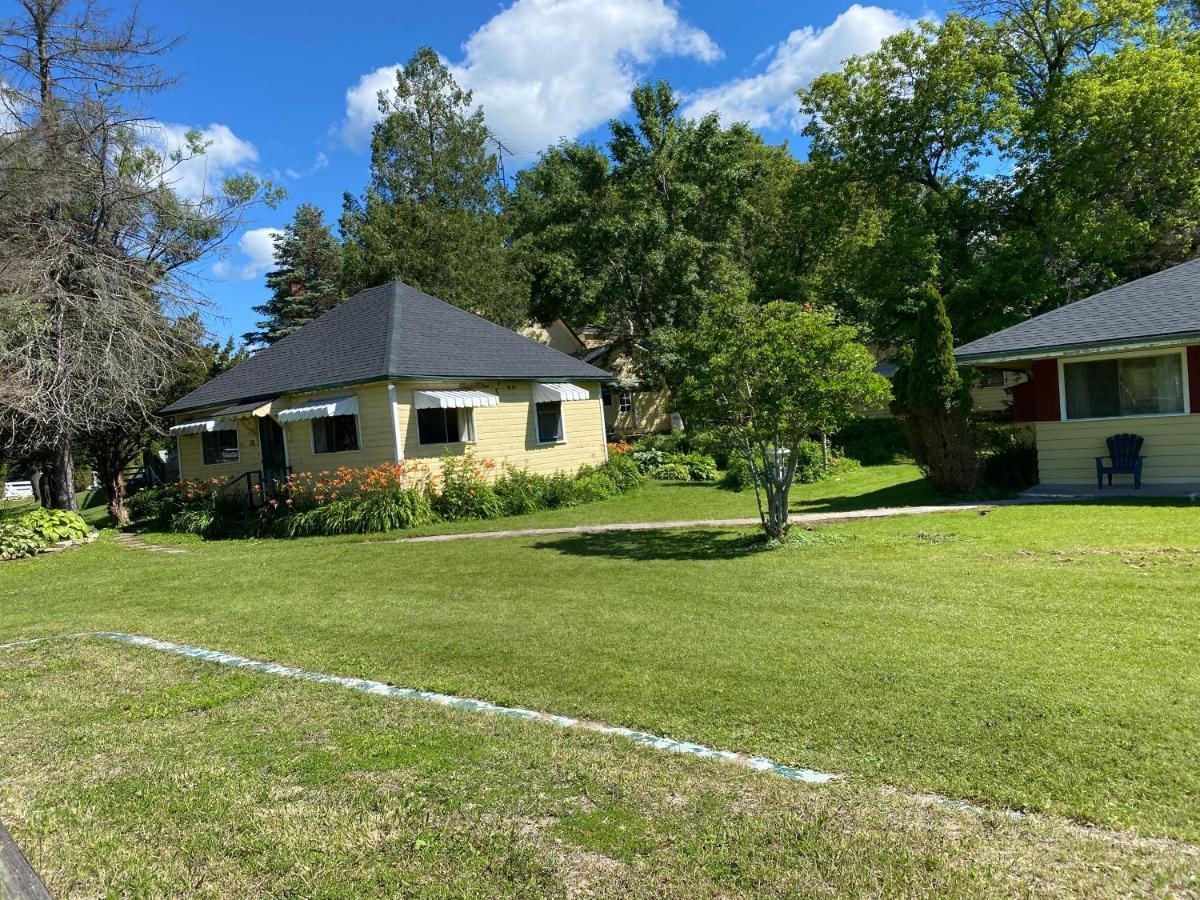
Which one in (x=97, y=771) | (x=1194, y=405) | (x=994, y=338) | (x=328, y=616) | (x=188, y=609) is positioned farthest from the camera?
(x=994, y=338)

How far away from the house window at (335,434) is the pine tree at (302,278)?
73.7 ft

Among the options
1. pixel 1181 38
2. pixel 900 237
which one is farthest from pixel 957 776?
pixel 1181 38

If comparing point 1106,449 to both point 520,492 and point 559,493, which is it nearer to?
point 559,493

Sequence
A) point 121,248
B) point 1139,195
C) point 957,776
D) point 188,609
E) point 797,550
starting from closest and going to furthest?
point 957,776
point 188,609
point 797,550
point 121,248
point 1139,195

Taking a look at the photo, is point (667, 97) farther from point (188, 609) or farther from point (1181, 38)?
point (188, 609)

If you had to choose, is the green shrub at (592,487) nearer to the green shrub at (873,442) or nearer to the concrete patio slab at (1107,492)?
the green shrub at (873,442)

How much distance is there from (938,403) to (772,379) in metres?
5.49

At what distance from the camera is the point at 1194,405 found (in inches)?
476

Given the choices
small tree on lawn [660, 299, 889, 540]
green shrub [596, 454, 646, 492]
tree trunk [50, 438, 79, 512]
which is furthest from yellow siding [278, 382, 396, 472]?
small tree on lawn [660, 299, 889, 540]

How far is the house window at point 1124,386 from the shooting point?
1245 cm

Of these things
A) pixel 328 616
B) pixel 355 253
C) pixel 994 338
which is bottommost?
pixel 328 616

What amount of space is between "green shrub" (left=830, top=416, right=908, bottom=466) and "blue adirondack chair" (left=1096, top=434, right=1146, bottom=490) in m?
8.76

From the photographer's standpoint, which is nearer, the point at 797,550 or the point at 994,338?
the point at 797,550

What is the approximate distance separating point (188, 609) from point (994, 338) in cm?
1408
